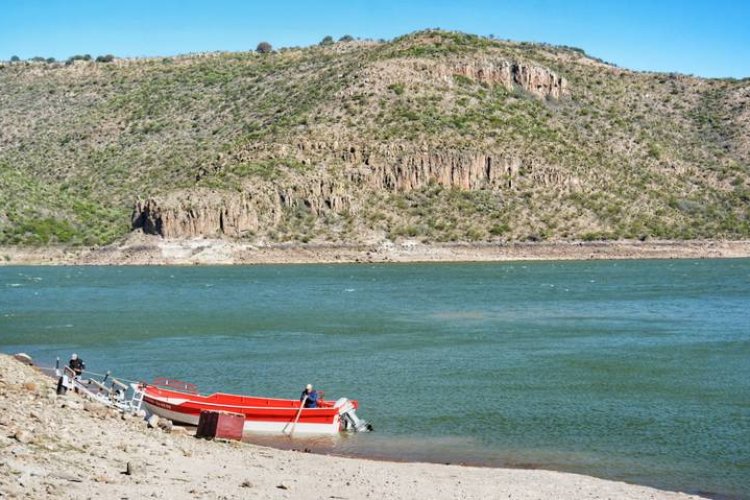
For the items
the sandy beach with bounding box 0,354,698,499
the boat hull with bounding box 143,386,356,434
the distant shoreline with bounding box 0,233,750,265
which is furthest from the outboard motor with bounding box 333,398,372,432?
the distant shoreline with bounding box 0,233,750,265

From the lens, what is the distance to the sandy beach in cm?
1888

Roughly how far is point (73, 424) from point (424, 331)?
32.1 meters

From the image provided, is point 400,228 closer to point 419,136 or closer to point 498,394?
point 419,136

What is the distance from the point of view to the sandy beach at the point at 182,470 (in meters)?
18.9

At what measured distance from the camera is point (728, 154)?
16300cm

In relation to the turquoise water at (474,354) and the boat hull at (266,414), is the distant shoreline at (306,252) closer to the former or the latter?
the turquoise water at (474,354)

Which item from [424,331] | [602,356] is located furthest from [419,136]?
[602,356]

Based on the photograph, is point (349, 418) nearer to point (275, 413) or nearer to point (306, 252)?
point (275, 413)

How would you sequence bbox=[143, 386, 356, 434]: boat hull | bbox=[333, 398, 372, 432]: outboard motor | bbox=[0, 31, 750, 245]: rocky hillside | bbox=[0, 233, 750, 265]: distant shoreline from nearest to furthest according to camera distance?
bbox=[143, 386, 356, 434]: boat hull → bbox=[333, 398, 372, 432]: outboard motor → bbox=[0, 233, 750, 265]: distant shoreline → bbox=[0, 31, 750, 245]: rocky hillside

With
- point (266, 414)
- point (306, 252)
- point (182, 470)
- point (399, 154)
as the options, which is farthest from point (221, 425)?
point (399, 154)

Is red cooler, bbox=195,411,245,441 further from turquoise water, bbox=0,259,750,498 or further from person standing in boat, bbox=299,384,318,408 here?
person standing in boat, bbox=299,384,318,408

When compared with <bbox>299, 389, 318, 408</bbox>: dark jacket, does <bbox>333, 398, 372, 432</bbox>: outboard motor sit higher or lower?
lower

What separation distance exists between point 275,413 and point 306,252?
322 feet

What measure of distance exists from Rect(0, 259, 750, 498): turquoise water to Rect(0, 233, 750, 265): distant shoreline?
3195 cm
